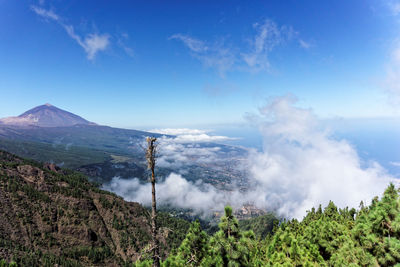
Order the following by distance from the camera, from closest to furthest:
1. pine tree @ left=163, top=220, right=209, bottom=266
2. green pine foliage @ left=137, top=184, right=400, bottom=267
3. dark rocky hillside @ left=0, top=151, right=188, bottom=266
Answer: green pine foliage @ left=137, top=184, right=400, bottom=267
pine tree @ left=163, top=220, right=209, bottom=266
dark rocky hillside @ left=0, top=151, right=188, bottom=266

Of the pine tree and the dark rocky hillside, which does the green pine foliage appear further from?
the dark rocky hillside

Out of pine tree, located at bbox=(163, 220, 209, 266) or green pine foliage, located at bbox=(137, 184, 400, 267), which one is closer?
green pine foliage, located at bbox=(137, 184, 400, 267)

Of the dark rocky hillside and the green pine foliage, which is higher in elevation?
the green pine foliage

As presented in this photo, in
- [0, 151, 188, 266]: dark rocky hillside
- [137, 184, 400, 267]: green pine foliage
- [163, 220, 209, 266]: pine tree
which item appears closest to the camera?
[137, 184, 400, 267]: green pine foliage

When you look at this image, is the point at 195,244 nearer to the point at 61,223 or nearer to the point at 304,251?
the point at 304,251

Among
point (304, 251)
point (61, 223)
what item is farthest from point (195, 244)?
point (61, 223)

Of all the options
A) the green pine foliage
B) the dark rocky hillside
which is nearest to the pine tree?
the green pine foliage

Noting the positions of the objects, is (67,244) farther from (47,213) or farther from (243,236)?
(243,236)

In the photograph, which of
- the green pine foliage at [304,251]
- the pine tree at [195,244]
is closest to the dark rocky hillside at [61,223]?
the pine tree at [195,244]

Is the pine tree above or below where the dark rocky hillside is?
above
